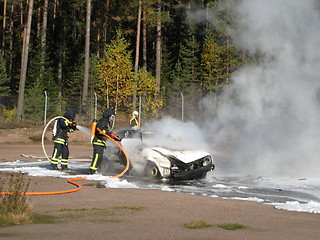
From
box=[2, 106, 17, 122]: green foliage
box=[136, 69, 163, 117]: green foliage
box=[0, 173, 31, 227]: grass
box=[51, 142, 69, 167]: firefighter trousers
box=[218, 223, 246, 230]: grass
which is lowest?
box=[218, 223, 246, 230]: grass

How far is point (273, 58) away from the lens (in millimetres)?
15570

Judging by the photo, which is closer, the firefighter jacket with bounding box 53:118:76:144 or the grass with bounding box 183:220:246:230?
the grass with bounding box 183:220:246:230

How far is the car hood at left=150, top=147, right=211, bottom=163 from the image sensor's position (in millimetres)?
14945

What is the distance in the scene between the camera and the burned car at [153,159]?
48.3 ft

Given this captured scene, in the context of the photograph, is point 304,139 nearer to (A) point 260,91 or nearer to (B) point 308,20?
(A) point 260,91

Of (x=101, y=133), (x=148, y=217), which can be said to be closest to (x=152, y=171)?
(x=101, y=133)

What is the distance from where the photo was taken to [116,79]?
47344mm

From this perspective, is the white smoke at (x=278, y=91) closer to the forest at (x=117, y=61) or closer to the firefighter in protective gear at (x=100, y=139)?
the forest at (x=117, y=61)

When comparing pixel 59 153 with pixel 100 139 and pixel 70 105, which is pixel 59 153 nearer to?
pixel 100 139

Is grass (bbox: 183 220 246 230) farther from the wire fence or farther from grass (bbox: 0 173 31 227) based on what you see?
the wire fence

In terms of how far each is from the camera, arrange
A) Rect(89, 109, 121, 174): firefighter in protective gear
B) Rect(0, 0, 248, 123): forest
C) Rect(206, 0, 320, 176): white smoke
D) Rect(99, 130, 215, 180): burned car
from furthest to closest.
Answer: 1. Rect(0, 0, 248, 123): forest
2. Rect(89, 109, 121, 174): firefighter in protective gear
3. Rect(99, 130, 215, 180): burned car
4. Rect(206, 0, 320, 176): white smoke

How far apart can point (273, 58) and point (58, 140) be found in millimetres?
7411

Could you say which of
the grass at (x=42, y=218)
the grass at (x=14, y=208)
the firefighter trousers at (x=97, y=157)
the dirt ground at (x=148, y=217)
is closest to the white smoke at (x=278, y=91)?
the firefighter trousers at (x=97, y=157)

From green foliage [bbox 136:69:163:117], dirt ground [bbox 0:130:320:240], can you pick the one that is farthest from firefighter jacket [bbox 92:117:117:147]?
green foliage [bbox 136:69:163:117]
